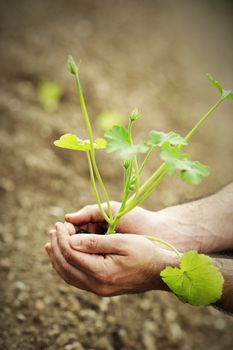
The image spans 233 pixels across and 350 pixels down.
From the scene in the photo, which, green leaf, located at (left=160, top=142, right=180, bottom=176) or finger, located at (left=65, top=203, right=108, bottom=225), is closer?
green leaf, located at (left=160, top=142, right=180, bottom=176)

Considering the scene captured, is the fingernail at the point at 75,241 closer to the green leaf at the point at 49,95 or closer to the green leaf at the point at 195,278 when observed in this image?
the green leaf at the point at 195,278

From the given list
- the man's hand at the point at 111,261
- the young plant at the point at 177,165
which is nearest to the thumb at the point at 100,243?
the man's hand at the point at 111,261

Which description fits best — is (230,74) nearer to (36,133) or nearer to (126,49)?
(126,49)

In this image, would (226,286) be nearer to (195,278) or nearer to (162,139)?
(195,278)

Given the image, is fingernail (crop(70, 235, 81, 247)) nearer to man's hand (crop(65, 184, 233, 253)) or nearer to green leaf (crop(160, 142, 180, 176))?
man's hand (crop(65, 184, 233, 253))

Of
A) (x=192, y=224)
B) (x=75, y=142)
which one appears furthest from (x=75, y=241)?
(x=192, y=224)

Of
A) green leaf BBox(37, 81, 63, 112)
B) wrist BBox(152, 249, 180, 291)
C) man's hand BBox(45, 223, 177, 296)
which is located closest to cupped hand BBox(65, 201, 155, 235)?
man's hand BBox(45, 223, 177, 296)
